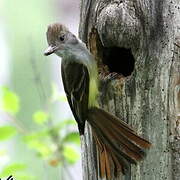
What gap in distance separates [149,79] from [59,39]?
2.57 ft

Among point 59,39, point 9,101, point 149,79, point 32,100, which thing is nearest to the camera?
point 149,79

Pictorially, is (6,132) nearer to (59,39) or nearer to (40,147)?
(40,147)

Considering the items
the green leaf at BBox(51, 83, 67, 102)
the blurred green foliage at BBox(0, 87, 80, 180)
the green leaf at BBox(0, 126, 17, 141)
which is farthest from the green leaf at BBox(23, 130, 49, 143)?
the green leaf at BBox(51, 83, 67, 102)

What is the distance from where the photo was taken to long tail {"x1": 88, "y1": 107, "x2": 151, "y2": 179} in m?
3.59

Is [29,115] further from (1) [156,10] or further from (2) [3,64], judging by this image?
(1) [156,10]

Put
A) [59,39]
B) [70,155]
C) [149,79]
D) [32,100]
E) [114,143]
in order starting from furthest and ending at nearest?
[32,100] → [59,39] → [70,155] → [114,143] → [149,79]

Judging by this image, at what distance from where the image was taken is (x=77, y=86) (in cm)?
409

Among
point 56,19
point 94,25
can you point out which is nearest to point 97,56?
point 94,25

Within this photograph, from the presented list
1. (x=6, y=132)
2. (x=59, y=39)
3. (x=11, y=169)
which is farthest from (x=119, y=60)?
(x=11, y=169)

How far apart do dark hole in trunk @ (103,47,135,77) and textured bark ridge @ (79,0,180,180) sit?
20 cm

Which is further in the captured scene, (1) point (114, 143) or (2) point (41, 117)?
(2) point (41, 117)

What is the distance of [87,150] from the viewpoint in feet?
12.4

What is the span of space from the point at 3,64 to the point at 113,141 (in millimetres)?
2933

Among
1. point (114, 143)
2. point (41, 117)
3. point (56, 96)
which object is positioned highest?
point (56, 96)
